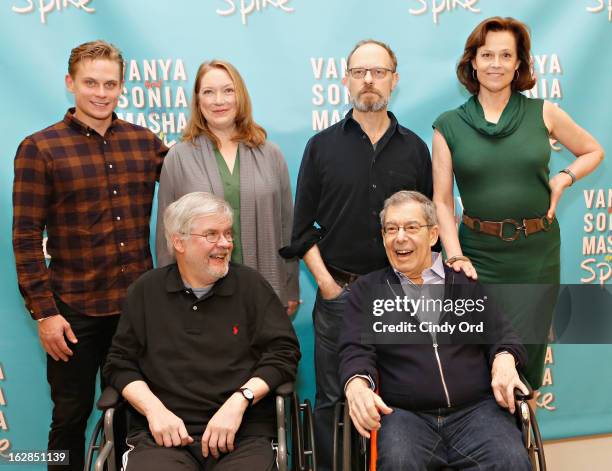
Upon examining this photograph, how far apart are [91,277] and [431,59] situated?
74.7 inches

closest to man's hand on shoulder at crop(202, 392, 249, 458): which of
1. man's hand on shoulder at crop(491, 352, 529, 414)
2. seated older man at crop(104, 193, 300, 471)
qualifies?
seated older man at crop(104, 193, 300, 471)

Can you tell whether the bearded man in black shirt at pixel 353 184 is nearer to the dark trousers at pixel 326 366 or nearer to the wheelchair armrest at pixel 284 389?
the dark trousers at pixel 326 366

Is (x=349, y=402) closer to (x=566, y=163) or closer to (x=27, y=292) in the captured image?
(x=27, y=292)

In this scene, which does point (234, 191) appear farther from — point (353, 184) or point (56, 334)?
point (56, 334)

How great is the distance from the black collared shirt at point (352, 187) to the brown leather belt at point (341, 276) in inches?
0.7

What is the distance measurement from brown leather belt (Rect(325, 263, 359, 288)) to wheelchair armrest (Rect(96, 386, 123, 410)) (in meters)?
0.92

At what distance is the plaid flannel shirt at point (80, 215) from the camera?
2.34m

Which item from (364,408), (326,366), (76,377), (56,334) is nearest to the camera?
(364,408)

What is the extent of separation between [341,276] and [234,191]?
21.0 inches

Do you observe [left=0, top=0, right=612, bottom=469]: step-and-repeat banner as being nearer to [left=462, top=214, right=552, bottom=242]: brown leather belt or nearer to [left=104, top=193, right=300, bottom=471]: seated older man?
[left=462, top=214, right=552, bottom=242]: brown leather belt

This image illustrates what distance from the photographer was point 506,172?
7.93 ft

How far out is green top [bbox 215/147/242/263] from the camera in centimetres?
253

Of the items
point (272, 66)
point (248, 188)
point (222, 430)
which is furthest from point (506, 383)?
point (272, 66)

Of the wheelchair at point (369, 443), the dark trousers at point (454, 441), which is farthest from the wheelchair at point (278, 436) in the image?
the dark trousers at point (454, 441)
